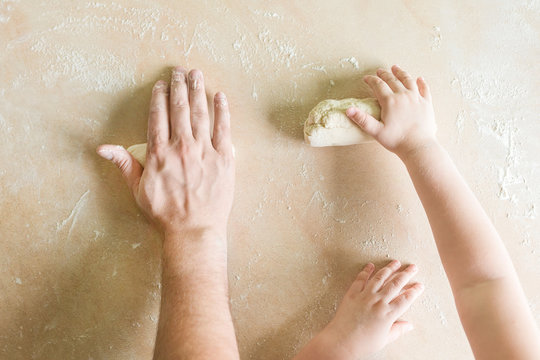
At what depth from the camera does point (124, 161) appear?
104cm

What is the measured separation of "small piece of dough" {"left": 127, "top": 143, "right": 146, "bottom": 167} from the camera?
1062mm

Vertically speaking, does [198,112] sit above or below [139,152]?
above

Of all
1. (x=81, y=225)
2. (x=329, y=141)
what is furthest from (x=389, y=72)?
(x=81, y=225)

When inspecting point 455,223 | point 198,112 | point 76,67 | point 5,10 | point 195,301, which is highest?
point 5,10

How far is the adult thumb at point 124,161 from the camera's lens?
1.02 meters

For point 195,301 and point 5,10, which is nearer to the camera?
point 195,301

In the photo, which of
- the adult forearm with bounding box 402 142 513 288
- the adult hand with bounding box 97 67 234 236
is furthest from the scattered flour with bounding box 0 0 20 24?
the adult forearm with bounding box 402 142 513 288

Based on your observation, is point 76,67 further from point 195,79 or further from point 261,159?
point 261,159

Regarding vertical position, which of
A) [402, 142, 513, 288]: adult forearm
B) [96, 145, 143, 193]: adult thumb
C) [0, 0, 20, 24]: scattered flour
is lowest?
[402, 142, 513, 288]: adult forearm

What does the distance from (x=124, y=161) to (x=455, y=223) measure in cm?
81

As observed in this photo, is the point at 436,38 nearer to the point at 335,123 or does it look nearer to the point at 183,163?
the point at 335,123

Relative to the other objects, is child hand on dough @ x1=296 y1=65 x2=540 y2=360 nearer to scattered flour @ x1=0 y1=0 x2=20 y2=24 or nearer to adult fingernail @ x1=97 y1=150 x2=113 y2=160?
adult fingernail @ x1=97 y1=150 x2=113 y2=160

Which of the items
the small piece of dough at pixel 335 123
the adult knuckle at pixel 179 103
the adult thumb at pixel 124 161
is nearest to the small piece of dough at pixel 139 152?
the adult thumb at pixel 124 161

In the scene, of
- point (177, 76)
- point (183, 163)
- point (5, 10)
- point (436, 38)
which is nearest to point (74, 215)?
point (183, 163)
